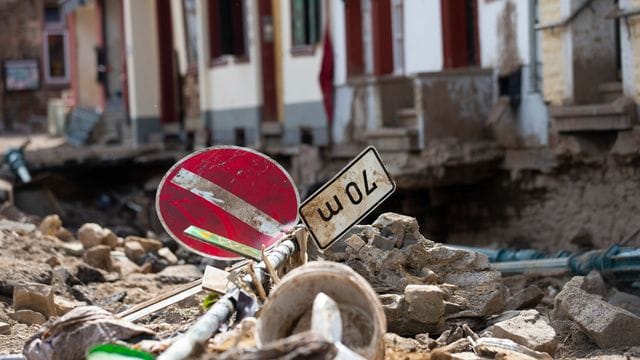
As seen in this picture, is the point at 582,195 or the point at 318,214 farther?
the point at 582,195

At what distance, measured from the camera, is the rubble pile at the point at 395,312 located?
5.33 metres

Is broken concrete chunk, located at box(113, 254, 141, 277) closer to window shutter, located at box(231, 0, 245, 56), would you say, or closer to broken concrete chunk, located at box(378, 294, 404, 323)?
broken concrete chunk, located at box(378, 294, 404, 323)

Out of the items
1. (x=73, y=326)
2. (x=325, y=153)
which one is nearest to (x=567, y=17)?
(x=325, y=153)

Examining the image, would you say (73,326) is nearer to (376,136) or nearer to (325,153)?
(376,136)

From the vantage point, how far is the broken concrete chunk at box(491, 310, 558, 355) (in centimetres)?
664

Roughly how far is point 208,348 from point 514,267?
7534mm

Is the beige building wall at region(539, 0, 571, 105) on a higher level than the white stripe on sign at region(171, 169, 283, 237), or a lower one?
higher

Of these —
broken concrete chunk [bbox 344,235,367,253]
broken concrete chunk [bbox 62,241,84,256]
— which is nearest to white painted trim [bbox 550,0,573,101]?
broken concrete chunk [bbox 62,241,84,256]

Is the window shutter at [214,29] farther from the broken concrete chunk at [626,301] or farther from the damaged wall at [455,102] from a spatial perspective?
the broken concrete chunk at [626,301]

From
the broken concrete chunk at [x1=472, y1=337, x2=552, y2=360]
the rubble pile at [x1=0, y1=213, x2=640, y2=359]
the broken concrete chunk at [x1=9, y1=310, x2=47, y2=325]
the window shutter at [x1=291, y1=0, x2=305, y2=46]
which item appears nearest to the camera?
the rubble pile at [x1=0, y1=213, x2=640, y2=359]

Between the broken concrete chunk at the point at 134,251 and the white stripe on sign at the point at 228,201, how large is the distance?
6862mm

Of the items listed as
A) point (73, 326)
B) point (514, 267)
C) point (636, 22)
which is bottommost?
point (514, 267)

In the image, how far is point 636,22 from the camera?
13.1m

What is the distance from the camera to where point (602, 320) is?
7582mm
